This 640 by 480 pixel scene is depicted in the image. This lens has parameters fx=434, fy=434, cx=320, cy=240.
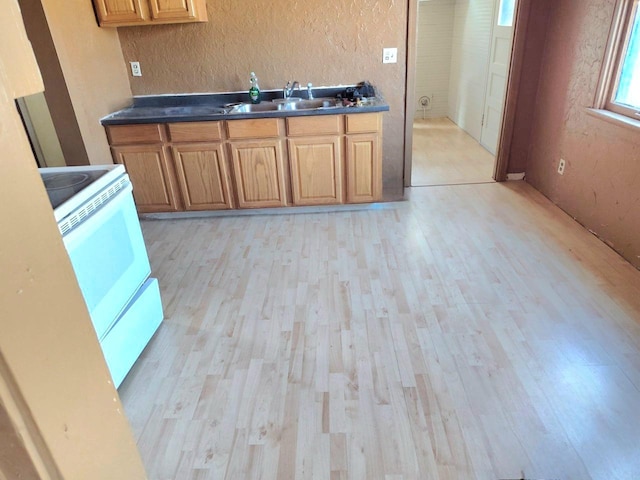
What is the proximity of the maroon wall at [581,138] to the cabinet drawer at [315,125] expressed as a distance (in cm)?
168

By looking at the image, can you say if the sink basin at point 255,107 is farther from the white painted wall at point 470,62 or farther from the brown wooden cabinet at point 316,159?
the white painted wall at point 470,62

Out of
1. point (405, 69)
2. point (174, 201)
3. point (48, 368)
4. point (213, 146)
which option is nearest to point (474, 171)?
point (405, 69)

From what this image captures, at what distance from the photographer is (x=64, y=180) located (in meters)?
1.79

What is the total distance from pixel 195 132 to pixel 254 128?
0.45 meters

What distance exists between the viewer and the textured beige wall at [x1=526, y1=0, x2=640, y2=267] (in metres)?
2.64

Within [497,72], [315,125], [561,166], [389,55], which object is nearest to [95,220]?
[315,125]

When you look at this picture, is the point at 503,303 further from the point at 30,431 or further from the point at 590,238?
the point at 30,431

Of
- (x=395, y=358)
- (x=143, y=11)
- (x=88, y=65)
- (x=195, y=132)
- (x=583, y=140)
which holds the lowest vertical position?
(x=395, y=358)

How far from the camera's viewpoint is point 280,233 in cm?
324

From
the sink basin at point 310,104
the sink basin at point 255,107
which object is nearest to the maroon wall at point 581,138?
the sink basin at point 310,104

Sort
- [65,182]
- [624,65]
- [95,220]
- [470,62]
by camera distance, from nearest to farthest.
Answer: [95,220] → [65,182] → [624,65] → [470,62]

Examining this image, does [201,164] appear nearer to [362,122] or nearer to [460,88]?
[362,122]

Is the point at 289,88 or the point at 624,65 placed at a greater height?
the point at 624,65

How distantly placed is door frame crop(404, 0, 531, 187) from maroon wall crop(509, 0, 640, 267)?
9 centimetres
